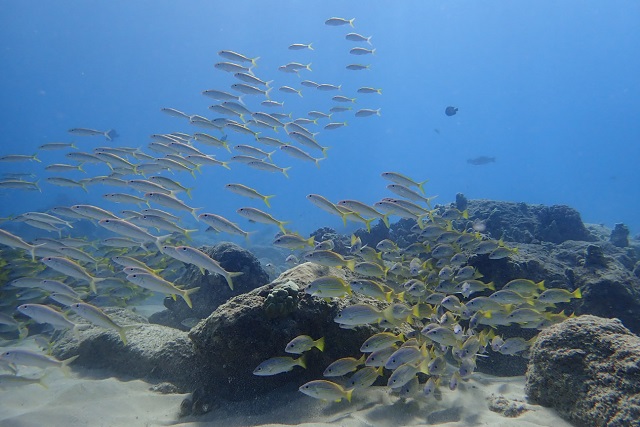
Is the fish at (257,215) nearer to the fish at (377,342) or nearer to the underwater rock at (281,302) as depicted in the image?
the underwater rock at (281,302)

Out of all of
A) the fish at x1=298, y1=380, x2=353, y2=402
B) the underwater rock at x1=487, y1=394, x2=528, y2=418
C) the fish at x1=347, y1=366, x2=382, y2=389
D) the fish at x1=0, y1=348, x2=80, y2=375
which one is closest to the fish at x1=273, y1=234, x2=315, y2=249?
the fish at x1=347, y1=366, x2=382, y2=389

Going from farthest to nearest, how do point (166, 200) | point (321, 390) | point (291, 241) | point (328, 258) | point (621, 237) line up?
point (621, 237)
point (166, 200)
point (291, 241)
point (328, 258)
point (321, 390)

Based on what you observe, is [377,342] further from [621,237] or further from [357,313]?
[621,237]

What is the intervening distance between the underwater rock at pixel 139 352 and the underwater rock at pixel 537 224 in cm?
1236

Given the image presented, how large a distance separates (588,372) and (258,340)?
3.73 meters

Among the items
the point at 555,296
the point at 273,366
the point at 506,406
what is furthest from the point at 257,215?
the point at 555,296

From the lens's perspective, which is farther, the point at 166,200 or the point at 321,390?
the point at 166,200

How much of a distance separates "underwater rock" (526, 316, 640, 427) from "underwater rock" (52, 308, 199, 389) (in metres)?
4.53

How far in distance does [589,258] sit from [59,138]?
21349 cm

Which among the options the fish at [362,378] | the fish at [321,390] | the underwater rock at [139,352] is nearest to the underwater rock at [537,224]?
the fish at [362,378]

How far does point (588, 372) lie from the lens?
3.84 meters

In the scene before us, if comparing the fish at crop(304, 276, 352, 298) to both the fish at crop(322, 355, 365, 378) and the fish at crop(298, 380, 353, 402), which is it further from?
the fish at crop(298, 380, 353, 402)

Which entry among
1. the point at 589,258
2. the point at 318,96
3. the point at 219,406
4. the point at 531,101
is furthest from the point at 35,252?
the point at 531,101

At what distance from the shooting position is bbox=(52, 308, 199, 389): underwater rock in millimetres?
5680
